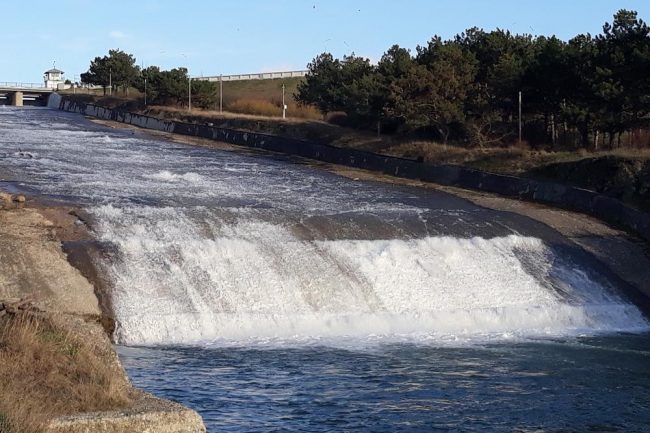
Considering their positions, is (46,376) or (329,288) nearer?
(46,376)

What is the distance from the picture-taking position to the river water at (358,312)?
16297mm

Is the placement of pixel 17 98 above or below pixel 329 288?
above

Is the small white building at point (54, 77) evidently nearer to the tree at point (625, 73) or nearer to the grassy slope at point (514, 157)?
the grassy slope at point (514, 157)

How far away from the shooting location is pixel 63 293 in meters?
21.4

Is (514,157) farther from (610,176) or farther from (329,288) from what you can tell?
(329,288)

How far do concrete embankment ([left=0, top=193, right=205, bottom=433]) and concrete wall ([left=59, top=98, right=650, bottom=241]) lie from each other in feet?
53.8

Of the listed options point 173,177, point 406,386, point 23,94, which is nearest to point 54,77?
point 23,94

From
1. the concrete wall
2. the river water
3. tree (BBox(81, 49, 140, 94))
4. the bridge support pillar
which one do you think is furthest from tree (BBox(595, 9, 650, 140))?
the bridge support pillar

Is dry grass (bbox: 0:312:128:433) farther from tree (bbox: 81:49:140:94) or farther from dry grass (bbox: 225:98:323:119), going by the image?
tree (bbox: 81:49:140:94)

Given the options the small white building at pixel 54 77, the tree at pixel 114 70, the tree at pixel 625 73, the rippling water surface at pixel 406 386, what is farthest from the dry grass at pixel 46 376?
the small white building at pixel 54 77

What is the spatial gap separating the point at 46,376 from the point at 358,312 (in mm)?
11644

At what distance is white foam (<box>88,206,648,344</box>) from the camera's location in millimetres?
22109

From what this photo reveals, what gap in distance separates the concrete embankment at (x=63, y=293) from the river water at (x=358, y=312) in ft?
2.67

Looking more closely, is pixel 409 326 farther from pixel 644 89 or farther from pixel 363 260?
pixel 644 89
